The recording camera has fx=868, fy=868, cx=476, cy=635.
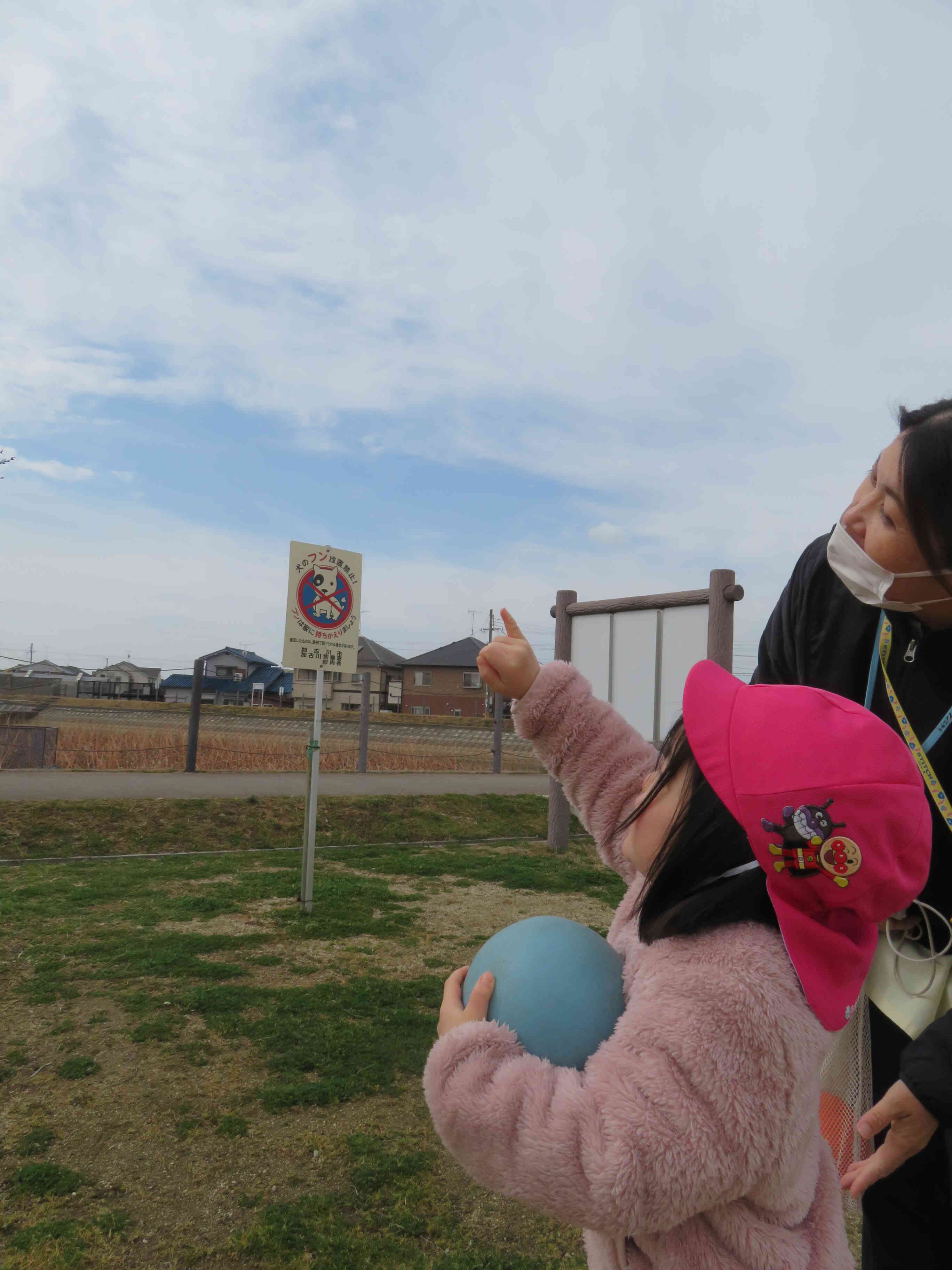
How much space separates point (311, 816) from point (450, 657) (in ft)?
151

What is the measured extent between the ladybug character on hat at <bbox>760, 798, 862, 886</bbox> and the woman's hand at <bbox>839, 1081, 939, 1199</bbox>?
16.7 inches

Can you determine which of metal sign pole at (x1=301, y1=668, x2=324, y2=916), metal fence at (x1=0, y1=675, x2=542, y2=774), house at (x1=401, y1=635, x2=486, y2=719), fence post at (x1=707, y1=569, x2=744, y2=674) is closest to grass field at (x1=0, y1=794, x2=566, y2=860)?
metal fence at (x1=0, y1=675, x2=542, y2=774)

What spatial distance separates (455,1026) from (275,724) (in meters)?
22.1

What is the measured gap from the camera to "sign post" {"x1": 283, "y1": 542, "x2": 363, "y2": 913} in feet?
18.4

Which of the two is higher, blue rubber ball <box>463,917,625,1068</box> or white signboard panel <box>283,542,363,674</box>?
white signboard panel <box>283,542,363,674</box>

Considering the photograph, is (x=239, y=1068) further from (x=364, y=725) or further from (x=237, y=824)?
(x=364, y=725)

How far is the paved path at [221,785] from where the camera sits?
358 inches

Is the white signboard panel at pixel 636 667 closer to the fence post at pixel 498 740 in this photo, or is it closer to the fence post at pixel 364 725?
the fence post at pixel 364 725

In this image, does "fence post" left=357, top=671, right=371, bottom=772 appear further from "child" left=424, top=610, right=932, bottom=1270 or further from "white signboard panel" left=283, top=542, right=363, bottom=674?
"child" left=424, top=610, right=932, bottom=1270

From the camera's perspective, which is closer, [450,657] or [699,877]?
[699,877]

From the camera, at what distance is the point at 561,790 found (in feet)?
23.4

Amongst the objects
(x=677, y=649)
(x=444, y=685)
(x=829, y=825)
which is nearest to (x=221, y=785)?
(x=677, y=649)

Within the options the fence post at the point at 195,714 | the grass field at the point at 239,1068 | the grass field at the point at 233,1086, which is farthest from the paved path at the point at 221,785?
the grass field at the point at 233,1086

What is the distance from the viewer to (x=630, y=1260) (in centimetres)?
115
